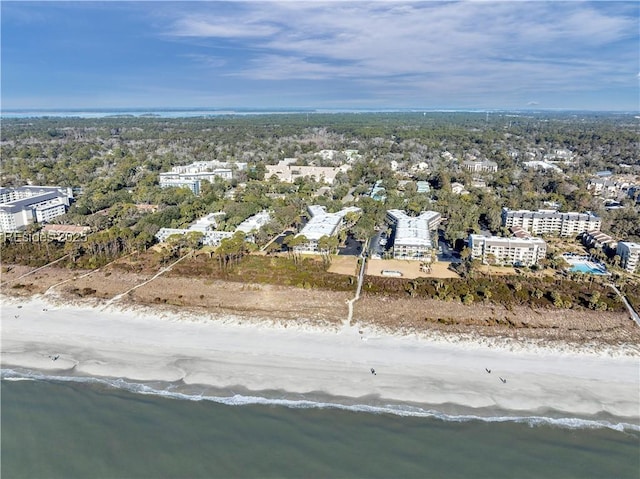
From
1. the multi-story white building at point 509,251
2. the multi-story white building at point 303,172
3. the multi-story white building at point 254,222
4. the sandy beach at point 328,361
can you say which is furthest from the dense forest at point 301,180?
the sandy beach at point 328,361

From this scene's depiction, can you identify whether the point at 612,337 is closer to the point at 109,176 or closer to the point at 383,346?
the point at 383,346

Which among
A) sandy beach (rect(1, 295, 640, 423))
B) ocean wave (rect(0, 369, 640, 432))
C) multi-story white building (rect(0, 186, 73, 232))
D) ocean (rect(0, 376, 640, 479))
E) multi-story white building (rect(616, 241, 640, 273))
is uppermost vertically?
multi-story white building (rect(0, 186, 73, 232))

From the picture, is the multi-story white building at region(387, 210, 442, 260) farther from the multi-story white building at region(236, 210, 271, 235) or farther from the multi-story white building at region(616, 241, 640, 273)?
the multi-story white building at region(616, 241, 640, 273)

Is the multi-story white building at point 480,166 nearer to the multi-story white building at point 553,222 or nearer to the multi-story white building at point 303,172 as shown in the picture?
the multi-story white building at point 303,172

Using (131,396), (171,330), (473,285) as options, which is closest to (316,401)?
(131,396)

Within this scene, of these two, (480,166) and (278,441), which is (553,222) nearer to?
(278,441)

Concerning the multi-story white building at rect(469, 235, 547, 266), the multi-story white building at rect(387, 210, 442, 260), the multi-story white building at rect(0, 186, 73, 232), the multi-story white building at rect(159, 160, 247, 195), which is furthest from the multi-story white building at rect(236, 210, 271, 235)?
the multi-story white building at rect(0, 186, 73, 232)

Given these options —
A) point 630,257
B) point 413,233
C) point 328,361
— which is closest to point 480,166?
point 413,233
